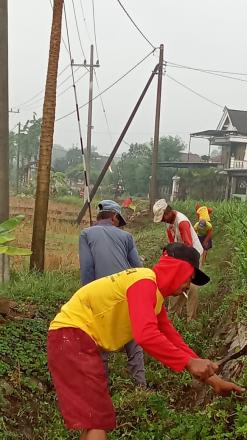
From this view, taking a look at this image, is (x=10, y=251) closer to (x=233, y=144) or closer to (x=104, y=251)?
(x=104, y=251)

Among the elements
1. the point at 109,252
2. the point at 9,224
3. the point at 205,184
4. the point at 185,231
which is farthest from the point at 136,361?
the point at 205,184

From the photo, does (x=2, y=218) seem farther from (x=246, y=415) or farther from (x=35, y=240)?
(x=246, y=415)

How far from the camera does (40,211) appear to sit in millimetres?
9547

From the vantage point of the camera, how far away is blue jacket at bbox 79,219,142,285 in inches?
208

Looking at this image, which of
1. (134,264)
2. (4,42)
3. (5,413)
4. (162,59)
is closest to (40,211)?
(4,42)

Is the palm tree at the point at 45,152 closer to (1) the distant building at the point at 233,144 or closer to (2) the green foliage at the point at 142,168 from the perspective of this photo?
(1) the distant building at the point at 233,144

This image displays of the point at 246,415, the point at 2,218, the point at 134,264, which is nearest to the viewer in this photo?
the point at 246,415

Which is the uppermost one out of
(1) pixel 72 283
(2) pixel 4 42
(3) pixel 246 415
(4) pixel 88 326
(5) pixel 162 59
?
(5) pixel 162 59

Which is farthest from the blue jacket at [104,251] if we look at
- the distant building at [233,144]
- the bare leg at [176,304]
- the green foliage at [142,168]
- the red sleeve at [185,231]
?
the green foliage at [142,168]

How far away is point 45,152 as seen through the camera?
31.3ft

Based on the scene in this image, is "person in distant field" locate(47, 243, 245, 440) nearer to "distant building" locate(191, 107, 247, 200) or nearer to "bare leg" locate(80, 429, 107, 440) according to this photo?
"bare leg" locate(80, 429, 107, 440)

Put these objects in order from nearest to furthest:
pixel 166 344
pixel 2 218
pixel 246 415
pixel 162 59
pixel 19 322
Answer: pixel 166 344
pixel 246 415
pixel 19 322
pixel 2 218
pixel 162 59

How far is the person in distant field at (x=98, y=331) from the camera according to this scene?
3.12 metres

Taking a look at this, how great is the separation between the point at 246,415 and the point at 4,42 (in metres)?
6.61
